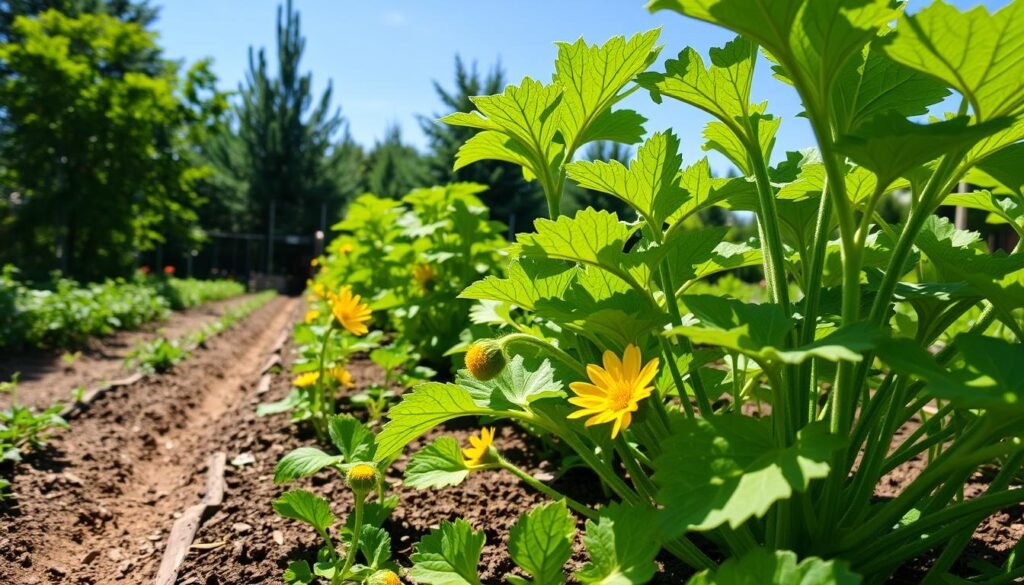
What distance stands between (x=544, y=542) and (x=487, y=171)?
76.6 feet

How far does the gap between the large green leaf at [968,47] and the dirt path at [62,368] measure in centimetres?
427

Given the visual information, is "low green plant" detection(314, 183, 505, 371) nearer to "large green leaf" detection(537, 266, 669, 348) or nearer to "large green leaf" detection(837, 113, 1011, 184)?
"large green leaf" detection(537, 266, 669, 348)

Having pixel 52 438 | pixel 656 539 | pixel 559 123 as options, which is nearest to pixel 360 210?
pixel 52 438

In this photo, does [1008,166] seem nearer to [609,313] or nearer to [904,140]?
[904,140]

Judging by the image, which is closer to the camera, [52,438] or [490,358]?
[490,358]

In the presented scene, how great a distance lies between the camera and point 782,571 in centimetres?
71

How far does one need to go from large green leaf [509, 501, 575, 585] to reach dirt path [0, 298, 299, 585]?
1276 mm

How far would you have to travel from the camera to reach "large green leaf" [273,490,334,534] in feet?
4.37

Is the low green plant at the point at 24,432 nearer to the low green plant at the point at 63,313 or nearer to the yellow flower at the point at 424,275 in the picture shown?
the yellow flower at the point at 424,275

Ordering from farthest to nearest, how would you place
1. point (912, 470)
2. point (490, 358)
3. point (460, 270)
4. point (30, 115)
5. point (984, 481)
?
point (30, 115) < point (460, 270) < point (912, 470) < point (984, 481) < point (490, 358)

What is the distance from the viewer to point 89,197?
11.8m

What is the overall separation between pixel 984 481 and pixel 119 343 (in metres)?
7.17

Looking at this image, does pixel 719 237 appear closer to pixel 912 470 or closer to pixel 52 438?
pixel 912 470

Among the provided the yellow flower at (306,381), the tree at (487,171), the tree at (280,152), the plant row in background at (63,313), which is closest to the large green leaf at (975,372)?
the yellow flower at (306,381)
